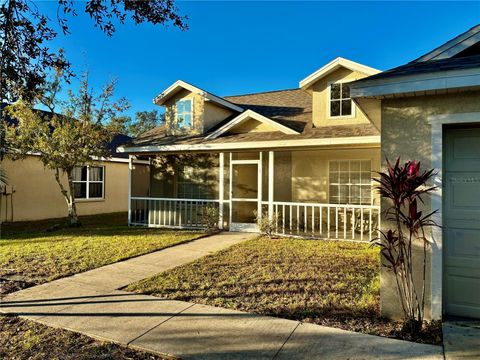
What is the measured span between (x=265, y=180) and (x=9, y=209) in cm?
1117

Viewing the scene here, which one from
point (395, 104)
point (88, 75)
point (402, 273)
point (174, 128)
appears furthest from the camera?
point (174, 128)

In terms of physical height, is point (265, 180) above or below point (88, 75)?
below

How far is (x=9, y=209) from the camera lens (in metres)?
13.8

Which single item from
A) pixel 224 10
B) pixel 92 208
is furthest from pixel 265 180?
pixel 92 208

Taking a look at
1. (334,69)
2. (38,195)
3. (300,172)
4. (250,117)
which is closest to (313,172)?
(300,172)

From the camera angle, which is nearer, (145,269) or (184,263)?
(145,269)

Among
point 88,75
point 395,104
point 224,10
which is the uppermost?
point 224,10

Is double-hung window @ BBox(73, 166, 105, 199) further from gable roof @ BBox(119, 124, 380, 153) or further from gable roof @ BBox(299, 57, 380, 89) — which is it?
gable roof @ BBox(299, 57, 380, 89)

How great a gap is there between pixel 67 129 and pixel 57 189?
19.8ft

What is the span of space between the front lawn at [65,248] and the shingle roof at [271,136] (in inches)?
133

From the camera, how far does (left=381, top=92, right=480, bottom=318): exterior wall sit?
12.9 ft

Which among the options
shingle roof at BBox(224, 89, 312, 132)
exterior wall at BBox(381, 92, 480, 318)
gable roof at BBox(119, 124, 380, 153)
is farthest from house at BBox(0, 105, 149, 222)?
exterior wall at BBox(381, 92, 480, 318)

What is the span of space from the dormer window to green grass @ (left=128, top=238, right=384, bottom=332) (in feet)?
22.7

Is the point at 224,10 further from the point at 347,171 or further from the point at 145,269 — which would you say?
the point at 145,269
